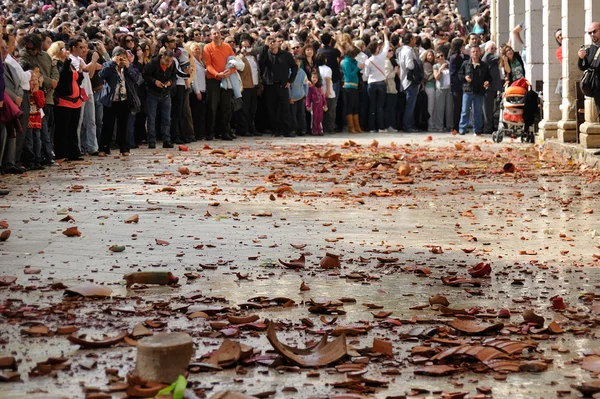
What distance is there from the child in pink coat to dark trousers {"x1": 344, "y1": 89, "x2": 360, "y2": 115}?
0.61 meters

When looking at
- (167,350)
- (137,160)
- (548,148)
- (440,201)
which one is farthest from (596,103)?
(167,350)

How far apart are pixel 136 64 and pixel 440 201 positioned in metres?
9.42

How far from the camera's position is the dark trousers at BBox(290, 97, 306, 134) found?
25.3m

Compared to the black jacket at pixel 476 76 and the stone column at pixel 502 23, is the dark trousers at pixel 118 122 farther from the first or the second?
the stone column at pixel 502 23

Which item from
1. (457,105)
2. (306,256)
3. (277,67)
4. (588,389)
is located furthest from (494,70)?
(588,389)

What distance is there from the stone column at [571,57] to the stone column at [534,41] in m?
4.34

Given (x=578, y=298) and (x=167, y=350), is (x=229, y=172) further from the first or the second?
(x=167, y=350)

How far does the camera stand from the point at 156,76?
20.3 meters

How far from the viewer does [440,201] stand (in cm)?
1259

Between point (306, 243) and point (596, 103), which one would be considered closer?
point (306, 243)

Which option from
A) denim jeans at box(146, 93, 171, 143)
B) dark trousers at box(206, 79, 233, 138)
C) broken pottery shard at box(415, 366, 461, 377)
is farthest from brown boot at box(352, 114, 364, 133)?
broken pottery shard at box(415, 366, 461, 377)

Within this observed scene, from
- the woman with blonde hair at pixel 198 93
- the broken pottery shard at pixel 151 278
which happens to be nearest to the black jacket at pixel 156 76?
the woman with blonde hair at pixel 198 93

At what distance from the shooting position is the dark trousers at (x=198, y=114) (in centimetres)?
2333

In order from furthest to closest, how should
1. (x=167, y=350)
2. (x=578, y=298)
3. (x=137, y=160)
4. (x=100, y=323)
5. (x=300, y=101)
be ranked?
(x=300, y=101) < (x=137, y=160) < (x=578, y=298) < (x=100, y=323) < (x=167, y=350)
